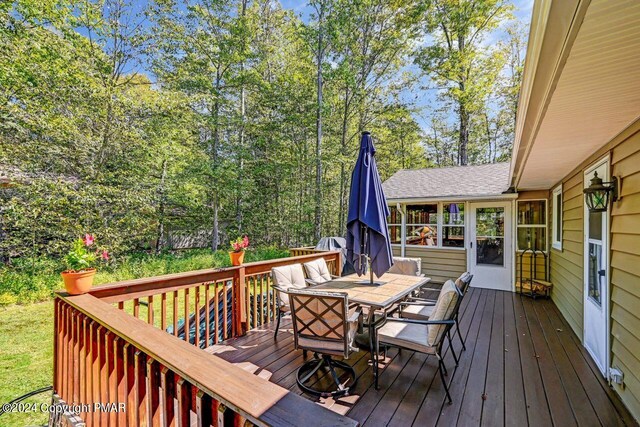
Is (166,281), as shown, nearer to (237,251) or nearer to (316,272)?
(237,251)

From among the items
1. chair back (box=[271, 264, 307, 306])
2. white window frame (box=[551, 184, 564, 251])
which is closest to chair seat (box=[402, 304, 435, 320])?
chair back (box=[271, 264, 307, 306])

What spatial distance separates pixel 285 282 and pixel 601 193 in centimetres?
361

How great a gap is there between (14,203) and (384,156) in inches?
559

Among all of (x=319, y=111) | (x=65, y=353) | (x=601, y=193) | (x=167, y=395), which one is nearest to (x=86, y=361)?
(x=65, y=353)

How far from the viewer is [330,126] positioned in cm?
1125

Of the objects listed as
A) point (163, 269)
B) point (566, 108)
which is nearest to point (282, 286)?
point (566, 108)

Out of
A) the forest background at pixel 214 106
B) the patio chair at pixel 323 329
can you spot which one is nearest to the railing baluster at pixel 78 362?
the patio chair at pixel 323 329

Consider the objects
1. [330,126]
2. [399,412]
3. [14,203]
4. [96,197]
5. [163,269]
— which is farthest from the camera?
[330,126]

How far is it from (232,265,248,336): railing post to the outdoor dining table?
37.5 inches

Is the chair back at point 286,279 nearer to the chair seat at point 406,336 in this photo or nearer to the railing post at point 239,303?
the railing post at point 239,303

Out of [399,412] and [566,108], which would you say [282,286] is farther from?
[566,108]

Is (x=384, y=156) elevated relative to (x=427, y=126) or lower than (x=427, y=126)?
lower

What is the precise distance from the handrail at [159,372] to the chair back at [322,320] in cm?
133

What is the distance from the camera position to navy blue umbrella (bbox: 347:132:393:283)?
10.4 ft
